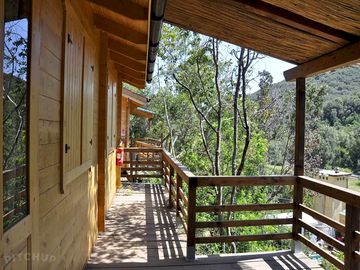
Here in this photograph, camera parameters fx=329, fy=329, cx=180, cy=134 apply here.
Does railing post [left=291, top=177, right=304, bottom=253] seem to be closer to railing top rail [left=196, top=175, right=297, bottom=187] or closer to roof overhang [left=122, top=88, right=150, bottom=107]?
railing top rail [left=196, top=175, right=297, bottom=187]

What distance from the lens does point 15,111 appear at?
1.32 meters

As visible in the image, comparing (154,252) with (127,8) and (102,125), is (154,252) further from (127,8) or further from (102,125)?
(127,8)

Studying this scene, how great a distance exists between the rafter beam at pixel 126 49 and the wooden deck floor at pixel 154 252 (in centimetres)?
245

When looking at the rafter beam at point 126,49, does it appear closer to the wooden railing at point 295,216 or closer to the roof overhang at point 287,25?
the roof overhang at point 287,25

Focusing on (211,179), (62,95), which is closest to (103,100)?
(211,179)

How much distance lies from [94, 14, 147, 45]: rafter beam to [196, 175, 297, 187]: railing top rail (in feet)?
5.49

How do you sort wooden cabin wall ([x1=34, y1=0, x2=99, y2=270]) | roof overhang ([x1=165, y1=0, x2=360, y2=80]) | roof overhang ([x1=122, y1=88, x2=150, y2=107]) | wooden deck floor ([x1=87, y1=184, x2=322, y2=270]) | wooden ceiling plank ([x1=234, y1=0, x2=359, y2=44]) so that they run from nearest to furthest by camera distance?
wooden cabin wall ([x1=34, y1=0, x2=99, y2=270])
roof overhang ([x1=165, y1=0, x2=360, y2=80])
wooden ceiling plank ([x1=234, y1=0, x2=359, y2=44])
wooden deck floor ([x1=87, y1=184, x2=322, y2=270])
roof overhang ([x1=122, y1=88, x2=150, y2=107])

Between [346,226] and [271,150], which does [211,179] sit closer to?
[346,226]

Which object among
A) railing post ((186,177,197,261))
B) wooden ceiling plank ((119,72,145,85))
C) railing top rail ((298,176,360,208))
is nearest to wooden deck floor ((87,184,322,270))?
railing post ((186,177,197,261))

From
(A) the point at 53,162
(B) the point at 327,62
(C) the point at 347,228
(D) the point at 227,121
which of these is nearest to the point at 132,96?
(D) the point at 227,121

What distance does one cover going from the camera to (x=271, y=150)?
56.0ft

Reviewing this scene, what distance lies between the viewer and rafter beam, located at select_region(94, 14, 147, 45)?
12.0 feet

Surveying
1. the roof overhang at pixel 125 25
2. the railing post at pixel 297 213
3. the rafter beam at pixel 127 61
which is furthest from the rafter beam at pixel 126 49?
the railing post at pixel 297 213

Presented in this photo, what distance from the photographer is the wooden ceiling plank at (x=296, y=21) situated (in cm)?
253
